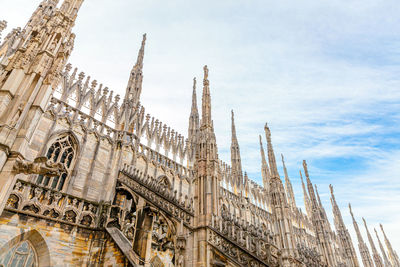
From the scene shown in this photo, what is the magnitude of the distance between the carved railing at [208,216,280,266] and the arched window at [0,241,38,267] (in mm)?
6120

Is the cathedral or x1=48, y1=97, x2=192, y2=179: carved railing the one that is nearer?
the cathedral

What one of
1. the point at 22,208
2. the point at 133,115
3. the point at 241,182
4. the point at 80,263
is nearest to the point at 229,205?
the point at 241,182

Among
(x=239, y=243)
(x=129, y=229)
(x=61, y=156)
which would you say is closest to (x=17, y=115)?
(x=129, y=229)

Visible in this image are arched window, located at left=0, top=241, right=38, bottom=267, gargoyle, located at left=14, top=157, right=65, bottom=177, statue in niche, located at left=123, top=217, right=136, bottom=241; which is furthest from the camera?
statue in niche, located at left=123, top=217, right=136, bottom=241

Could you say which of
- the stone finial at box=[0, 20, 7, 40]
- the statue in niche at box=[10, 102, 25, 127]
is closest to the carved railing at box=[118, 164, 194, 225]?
the statue in niche at box=[10, 102, 25, 127]

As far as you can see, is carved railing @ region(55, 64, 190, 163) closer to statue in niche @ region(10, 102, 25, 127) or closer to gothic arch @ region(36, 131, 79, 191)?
gothic arch @ region(36, 131, 79, 191)

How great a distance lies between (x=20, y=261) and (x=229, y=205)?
17683 mm

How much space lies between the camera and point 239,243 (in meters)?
9.01

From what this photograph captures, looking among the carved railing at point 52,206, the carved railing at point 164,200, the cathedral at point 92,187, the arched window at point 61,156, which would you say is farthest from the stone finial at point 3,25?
the carved railing at point 164,200

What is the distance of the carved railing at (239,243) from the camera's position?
8.55 m

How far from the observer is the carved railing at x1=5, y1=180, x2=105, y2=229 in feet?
27.7

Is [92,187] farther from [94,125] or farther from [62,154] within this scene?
[94,125]

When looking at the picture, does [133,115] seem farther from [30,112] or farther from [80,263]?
[30,112]

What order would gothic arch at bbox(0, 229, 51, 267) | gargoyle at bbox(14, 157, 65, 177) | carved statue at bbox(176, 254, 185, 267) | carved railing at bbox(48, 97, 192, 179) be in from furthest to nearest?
carved railing at bbox(48, 97, 192, 179) < gothic arch at bbox(0, 229, 51, 267) < carved statue at bbox(176, 254, 185, 267) < gargoyle at bbox(14, 157, 65, 177)
